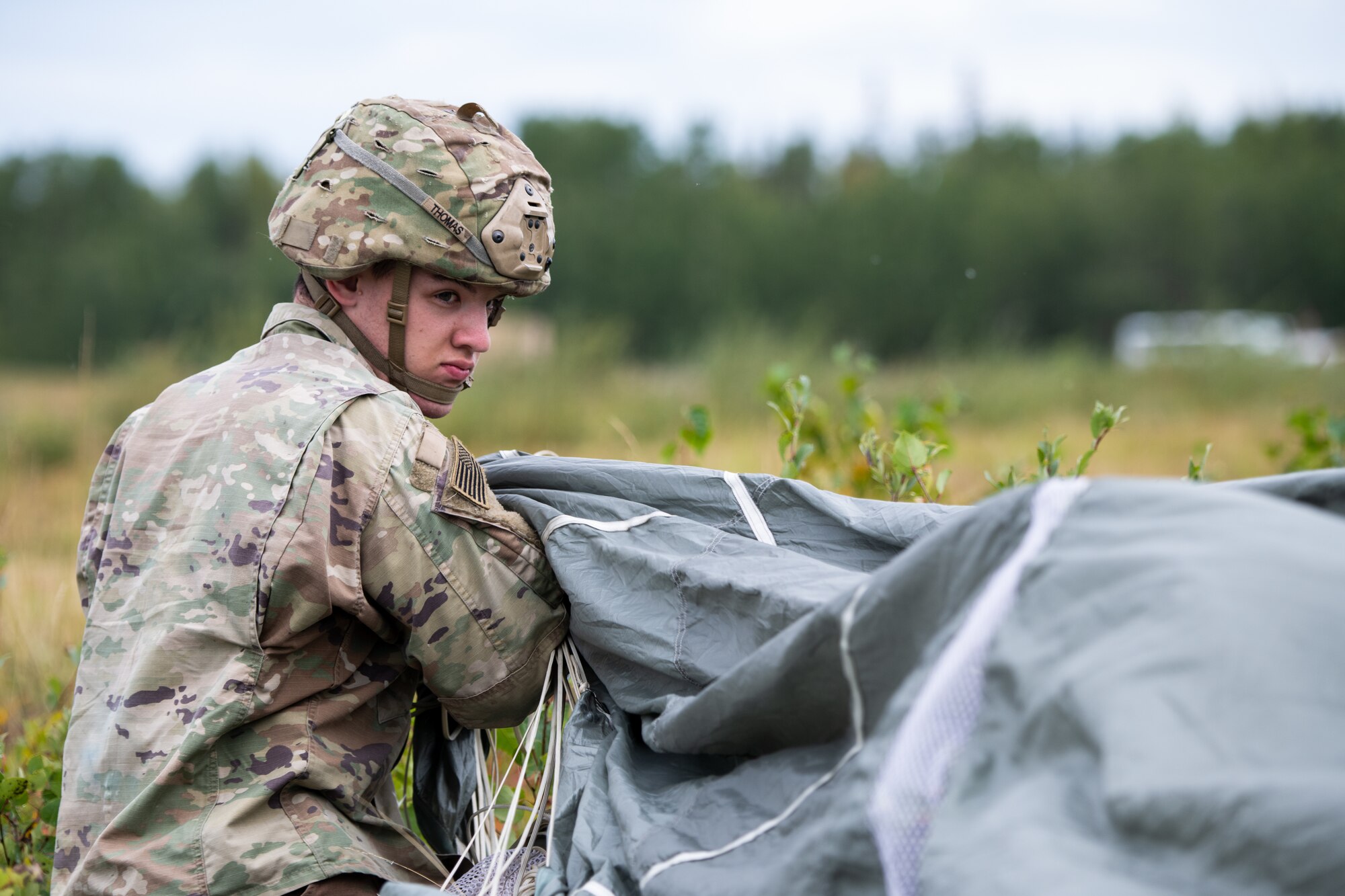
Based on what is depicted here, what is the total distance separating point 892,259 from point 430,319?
888 inches

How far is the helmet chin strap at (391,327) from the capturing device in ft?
8.15

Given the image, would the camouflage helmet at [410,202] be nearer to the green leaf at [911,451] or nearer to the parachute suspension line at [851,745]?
the green leaf at [911,451]

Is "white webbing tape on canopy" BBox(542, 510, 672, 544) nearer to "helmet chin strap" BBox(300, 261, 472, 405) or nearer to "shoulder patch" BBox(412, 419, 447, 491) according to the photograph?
"shoulder patch" BBox(412, 419, 447, 491)

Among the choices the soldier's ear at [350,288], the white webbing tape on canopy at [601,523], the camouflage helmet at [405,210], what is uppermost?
the camouflage helmet at [405,210]

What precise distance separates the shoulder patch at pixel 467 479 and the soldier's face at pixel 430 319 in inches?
13.0

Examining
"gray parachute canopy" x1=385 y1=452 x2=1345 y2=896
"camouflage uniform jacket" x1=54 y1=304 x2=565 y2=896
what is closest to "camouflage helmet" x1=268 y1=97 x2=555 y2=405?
"camouflage uniform jacket" x1=54 y1=304 x2=565 y2=896

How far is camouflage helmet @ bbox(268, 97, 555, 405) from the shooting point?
7.90ft

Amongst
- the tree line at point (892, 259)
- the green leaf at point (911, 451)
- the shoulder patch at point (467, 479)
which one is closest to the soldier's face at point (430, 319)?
the shoulder patch at point (467, 479)

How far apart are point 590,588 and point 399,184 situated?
0.93 metres

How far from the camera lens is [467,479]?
7.26 feet

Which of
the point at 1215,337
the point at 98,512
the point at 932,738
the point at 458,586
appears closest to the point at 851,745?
the point at 932,738

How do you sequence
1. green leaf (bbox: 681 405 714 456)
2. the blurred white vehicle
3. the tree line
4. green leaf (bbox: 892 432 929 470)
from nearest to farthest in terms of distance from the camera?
green leaf (bbox: 892 432 929 470) < green leaf (bbox: 681 405 714 456) < the blurred white vehicle < the tree line

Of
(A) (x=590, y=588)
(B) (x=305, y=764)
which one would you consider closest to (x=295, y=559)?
(B) (x=305, y=764)

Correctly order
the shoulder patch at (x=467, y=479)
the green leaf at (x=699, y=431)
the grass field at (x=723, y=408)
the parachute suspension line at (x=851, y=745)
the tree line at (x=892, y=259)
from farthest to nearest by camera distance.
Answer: the tree line at (x=892, y=259), the grass field at (x=723, y=408), the green leaf at (x=699, y=431), the shoulder patch at (x=467, y=479), the parachute suspension line at (x=851, y=745)
